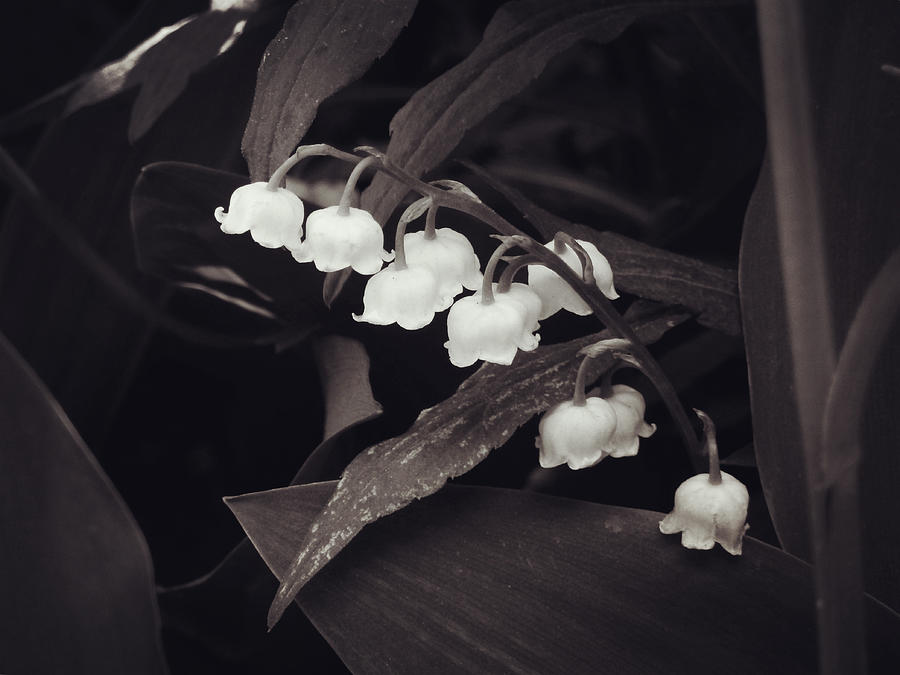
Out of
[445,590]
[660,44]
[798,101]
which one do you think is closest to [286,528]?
[445,590]

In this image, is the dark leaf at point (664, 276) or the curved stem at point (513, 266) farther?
the dark leaf at point (664, 276)

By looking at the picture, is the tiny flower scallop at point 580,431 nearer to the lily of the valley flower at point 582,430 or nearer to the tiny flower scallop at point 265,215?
the lily of the valley flower at point 582,430

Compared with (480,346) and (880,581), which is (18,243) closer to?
(480,346)

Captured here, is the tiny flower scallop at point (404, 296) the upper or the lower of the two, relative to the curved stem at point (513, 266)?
upper

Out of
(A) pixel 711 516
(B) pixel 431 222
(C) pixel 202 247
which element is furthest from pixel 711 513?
(C) pixel 202 247

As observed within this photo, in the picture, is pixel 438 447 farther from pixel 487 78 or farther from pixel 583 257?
pixel 487 78

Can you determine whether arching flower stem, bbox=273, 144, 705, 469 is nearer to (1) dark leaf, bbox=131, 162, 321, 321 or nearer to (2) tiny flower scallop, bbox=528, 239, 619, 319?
(2) tiny flower scallop, bbox=528, 239, 619, 319

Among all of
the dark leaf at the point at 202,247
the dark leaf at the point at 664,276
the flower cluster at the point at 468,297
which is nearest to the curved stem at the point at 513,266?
the flower cluster at the point at 468,297

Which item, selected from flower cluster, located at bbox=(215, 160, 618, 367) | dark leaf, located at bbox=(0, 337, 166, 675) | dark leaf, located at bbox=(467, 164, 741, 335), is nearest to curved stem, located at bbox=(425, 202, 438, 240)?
flower cluster, located at bbox=(215, 160, 618, 367)
